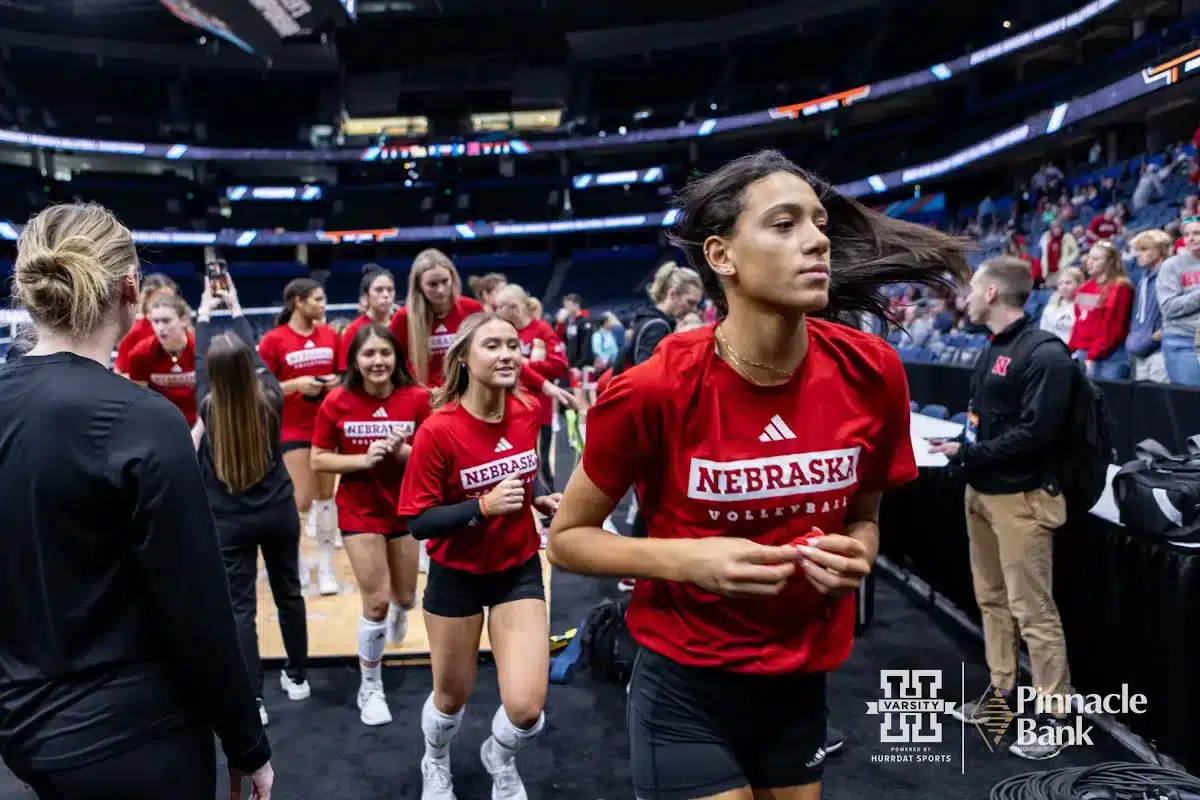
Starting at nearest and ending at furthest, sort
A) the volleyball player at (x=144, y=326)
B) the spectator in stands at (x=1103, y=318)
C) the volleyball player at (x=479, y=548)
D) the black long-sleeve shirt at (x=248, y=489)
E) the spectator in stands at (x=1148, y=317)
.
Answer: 1. the volleyball player at (x=479, y=548)
2. the black long-sleeve shirt at (x=248, y=489)
3. the volleyball player at (x=144, y=326)
4. the spectator in stands at (x=1148, y=317)
5. the spectator in stands at (x=1103, y=318)

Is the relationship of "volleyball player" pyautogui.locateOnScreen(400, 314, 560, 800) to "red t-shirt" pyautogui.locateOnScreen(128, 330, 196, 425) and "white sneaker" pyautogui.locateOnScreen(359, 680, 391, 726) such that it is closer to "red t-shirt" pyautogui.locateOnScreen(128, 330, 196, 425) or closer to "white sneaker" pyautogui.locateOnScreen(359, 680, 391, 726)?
"white sneaker" pyautogui.locateOnScreen(359, 680, 391, 726)

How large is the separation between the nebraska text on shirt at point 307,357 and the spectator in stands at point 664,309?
2.27 metres

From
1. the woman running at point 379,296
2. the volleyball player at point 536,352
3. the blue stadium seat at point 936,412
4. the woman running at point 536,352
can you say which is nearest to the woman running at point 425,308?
the woman running at point 379,296

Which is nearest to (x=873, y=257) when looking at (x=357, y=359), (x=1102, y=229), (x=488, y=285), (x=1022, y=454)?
(x=1022, y=454)

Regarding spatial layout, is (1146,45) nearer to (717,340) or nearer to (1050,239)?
(1050,239)

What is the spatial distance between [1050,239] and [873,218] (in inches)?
517

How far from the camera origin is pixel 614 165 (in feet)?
123

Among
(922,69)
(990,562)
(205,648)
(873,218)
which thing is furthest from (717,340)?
(922,69)

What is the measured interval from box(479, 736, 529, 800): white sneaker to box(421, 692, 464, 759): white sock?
0.16m

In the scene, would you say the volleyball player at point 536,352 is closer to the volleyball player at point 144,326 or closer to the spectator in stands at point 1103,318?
the volleyball player at point 144,326

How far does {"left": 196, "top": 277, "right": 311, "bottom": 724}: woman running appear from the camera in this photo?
154 inches

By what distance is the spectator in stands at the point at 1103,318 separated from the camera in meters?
6.86

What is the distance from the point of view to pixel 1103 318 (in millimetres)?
7082

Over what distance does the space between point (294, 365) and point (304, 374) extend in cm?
9
